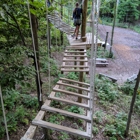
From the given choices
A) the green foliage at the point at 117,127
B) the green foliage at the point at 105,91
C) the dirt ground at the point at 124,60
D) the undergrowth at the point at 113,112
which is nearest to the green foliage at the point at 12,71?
the undergrowth at the point at 113,112

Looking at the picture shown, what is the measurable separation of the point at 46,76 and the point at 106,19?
1833 centimetres

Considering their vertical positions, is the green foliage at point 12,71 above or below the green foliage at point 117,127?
above

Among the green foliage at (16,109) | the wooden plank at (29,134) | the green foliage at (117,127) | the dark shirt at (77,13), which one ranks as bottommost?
the green foliage at (117,127)

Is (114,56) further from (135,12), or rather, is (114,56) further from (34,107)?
(135,12)

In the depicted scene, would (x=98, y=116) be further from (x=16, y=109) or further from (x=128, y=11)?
(x=128, y=11)

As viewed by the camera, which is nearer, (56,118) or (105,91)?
(56,118)

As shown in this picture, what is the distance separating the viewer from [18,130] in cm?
273

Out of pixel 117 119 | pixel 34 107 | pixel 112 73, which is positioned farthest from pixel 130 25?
pixel 34 107

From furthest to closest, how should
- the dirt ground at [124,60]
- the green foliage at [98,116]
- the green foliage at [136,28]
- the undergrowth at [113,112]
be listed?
the green foliage at [136,28], the dirt ground at [124,60], the green foliage at [98,116], the undergrowth at [113,112]

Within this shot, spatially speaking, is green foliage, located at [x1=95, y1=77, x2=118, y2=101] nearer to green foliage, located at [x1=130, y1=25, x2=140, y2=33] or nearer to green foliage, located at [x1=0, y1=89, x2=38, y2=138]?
green foliage, located at [x1=0, y1=89, x2=38, y2=138]

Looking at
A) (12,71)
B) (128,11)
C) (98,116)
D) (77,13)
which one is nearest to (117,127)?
(98,116)

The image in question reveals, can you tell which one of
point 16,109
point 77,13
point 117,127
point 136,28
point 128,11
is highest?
point 128,11

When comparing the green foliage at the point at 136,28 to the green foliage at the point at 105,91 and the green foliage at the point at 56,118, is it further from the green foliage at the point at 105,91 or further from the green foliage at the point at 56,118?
the green foliage at the point at 56,118

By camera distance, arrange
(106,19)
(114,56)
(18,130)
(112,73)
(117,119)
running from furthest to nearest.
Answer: (106,19)
(114,56)
(112,73)
(117,119)
(18,130)
